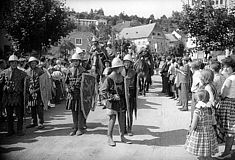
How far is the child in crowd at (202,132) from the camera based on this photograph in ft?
14.4

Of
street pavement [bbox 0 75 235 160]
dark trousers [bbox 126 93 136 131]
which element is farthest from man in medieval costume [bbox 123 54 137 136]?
street pavement [bbox 0 75 235 160]

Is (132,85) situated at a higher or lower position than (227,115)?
higher

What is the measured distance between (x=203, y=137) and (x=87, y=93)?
288cm

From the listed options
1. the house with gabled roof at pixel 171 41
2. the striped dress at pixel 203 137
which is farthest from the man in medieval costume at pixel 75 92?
the house with gabled roof at pixel 171 41

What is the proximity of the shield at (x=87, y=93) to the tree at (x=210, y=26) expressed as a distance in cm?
592

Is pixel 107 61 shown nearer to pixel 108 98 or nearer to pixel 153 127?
pixel 153 127

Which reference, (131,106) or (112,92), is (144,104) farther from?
(112,92)

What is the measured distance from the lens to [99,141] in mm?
5738

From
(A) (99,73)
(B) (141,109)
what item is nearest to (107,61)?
(A) (99,73)

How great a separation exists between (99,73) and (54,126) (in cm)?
306

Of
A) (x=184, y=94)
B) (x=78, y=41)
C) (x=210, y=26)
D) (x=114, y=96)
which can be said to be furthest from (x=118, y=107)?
(x=78, y=41)

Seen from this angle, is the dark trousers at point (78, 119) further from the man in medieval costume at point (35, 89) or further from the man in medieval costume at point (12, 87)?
the man in medieval costume at point (12, 87)

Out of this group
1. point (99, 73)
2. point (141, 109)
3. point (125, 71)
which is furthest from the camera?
point (99, 73)

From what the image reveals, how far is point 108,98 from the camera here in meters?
5.42
